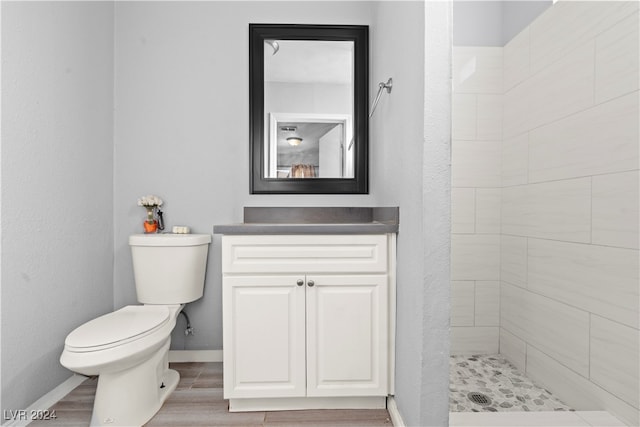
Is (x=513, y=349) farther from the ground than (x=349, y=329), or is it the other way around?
(x=349, y=329)

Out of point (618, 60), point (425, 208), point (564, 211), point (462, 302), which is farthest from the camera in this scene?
point (462, 302)

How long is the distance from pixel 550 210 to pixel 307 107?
136 cm

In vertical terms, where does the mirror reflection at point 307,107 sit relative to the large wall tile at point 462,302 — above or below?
above

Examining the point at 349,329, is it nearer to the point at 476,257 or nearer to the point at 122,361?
the point at 476,257

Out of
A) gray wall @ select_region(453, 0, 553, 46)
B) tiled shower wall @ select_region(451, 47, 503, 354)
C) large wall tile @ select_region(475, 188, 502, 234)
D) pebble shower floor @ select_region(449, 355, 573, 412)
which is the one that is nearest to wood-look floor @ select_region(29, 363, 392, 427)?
pebble shower floor @ select_region(449, 355, 573, 412)

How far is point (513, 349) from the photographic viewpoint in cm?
174

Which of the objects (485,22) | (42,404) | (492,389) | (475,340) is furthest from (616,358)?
(42,404)

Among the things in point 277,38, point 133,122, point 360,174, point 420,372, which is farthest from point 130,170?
point 420,372

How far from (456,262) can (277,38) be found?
63.7 inches

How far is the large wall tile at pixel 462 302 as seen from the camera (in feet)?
5.81

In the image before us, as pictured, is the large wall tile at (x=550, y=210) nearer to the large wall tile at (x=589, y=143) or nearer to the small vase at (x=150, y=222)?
the large wall tile at (x=589, y=143)

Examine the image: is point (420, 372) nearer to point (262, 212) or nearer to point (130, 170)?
point (262, 212)

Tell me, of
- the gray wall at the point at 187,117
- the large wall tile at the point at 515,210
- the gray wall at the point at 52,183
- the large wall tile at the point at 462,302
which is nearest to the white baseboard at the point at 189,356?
the gray wall at the point at 187,117

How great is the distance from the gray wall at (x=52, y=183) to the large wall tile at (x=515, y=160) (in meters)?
2.13
